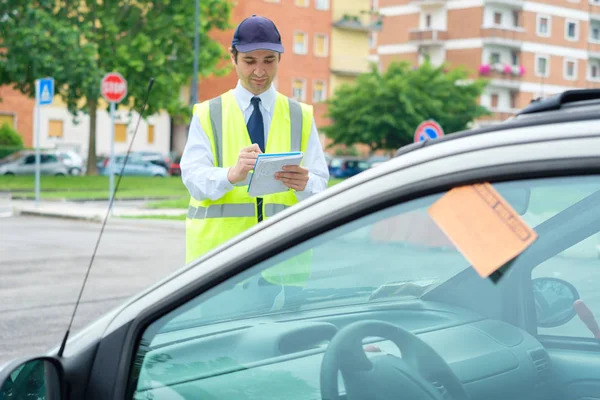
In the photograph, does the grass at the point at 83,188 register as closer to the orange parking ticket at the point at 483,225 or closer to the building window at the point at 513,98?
the orange parking ticket at the point at 483,225

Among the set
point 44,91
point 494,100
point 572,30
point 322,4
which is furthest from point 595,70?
point 44,91

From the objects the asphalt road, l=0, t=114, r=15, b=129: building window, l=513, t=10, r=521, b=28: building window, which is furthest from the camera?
l=513, t=10, r=521, b=28: building window

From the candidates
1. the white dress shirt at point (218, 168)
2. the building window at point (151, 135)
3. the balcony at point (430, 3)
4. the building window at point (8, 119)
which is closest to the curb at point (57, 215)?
the white dress shirt at point (218, 168)

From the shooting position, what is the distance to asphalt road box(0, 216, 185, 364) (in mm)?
7875

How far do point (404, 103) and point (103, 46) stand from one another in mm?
19232

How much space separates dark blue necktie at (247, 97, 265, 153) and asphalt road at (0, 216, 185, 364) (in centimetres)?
314

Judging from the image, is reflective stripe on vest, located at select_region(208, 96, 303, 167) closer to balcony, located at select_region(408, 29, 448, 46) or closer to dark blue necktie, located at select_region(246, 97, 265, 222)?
dark blue necktie, located at select_region(246, 97, 265, 222)

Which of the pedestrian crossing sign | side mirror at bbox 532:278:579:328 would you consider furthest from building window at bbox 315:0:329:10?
side mirror at bbox 532:278:579:328

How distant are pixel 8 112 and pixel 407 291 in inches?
2281

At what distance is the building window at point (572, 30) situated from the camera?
2763 inches

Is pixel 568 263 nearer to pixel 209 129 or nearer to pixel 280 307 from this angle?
pixel 280 307

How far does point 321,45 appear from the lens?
66812 millimetres

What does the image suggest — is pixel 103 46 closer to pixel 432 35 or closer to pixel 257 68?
pixel 432 35

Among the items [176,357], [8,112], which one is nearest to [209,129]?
[176,357]
